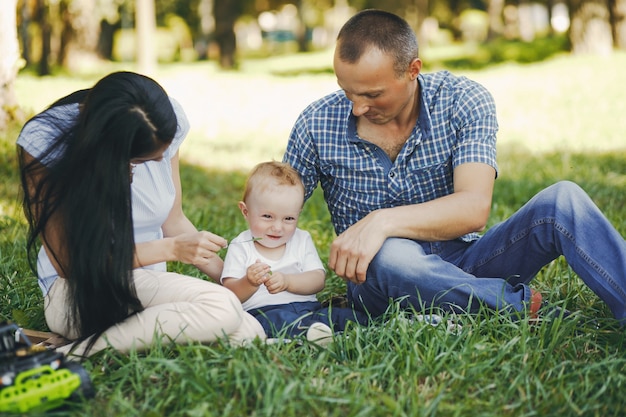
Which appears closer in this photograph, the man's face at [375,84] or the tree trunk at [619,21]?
the man's face at [375,84]

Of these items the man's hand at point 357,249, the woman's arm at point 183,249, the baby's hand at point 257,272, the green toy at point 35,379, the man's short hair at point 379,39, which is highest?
the man's short hair at point 379,39

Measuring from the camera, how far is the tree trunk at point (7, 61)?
23.1ft

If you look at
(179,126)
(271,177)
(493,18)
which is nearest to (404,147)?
(271,177)

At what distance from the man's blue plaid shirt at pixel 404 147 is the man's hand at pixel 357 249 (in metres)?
0.40

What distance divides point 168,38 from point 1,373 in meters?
43.5

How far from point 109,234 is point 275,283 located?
0.77 meters

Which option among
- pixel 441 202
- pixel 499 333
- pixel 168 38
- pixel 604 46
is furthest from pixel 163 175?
pixel 168 38

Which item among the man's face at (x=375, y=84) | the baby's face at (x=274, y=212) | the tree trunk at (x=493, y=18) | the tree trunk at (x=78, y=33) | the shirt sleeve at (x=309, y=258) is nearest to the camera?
the man's face at (x=375, y=84)

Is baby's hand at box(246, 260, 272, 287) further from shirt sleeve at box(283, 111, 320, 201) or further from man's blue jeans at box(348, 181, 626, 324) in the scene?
shirt sleeve at box(283, 111, 320, 201)

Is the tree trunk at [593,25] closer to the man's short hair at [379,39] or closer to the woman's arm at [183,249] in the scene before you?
the man's short hair at [379,39]

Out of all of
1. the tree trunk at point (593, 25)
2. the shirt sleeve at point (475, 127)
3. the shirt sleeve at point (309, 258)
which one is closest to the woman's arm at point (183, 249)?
the shirt sleeve at point (309, 258)

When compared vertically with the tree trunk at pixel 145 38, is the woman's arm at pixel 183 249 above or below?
below

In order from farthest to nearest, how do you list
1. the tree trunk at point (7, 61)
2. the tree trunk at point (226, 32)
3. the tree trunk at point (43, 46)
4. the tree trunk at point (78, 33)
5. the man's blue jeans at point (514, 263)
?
the tree trunk at point (78, 33) < the tree trunk at point (226, 32) < the tree trunk at point (43, 46) < the tree trunk at point (7, 61) < the man's blue jeans at point (514, 263)

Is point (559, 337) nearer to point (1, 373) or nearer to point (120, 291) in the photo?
point (120, 291)
